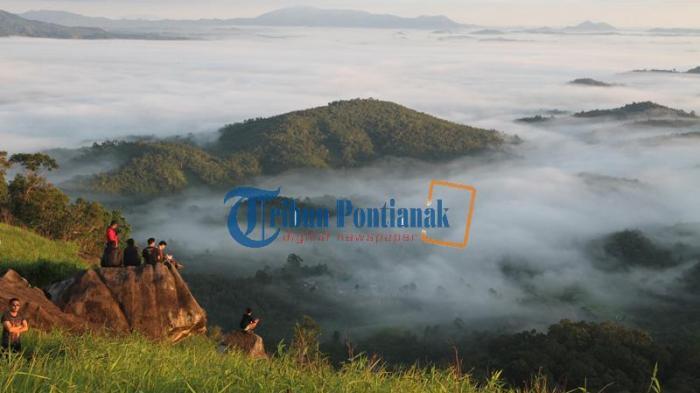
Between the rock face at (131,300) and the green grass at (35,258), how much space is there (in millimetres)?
3766

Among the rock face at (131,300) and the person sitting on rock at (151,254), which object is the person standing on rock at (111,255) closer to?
the rock face at (131,300)

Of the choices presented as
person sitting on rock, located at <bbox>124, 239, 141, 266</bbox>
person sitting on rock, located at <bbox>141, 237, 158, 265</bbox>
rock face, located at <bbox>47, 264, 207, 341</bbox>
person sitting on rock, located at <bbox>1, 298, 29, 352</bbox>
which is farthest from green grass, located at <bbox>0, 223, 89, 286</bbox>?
person sitting on rock, located at <bbox>1, 298, 29, 352</bbox>

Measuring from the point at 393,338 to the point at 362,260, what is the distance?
75161mm

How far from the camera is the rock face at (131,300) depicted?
53.0 feet

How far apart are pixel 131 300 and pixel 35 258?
7.07m

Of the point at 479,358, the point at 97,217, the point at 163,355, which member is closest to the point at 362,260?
the point at 479,358

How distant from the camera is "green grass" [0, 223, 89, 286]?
66.5 feet

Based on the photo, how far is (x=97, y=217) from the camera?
38.6 metres

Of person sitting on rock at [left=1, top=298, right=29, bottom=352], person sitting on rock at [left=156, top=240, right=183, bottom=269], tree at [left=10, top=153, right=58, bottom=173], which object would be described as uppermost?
person sitting on rock at [left=1, top=298, right=29, bottom=352]

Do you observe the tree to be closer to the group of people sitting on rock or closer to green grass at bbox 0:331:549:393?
the group of people sitting on rock

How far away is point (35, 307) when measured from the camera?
46.3 feet

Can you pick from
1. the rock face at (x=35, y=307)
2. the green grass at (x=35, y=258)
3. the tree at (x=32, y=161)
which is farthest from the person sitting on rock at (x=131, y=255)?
the tree at (x=32, y=161)

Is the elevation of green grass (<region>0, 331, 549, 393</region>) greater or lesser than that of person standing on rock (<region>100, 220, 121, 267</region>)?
greater

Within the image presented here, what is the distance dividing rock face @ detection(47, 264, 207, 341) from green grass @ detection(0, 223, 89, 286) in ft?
12.4
